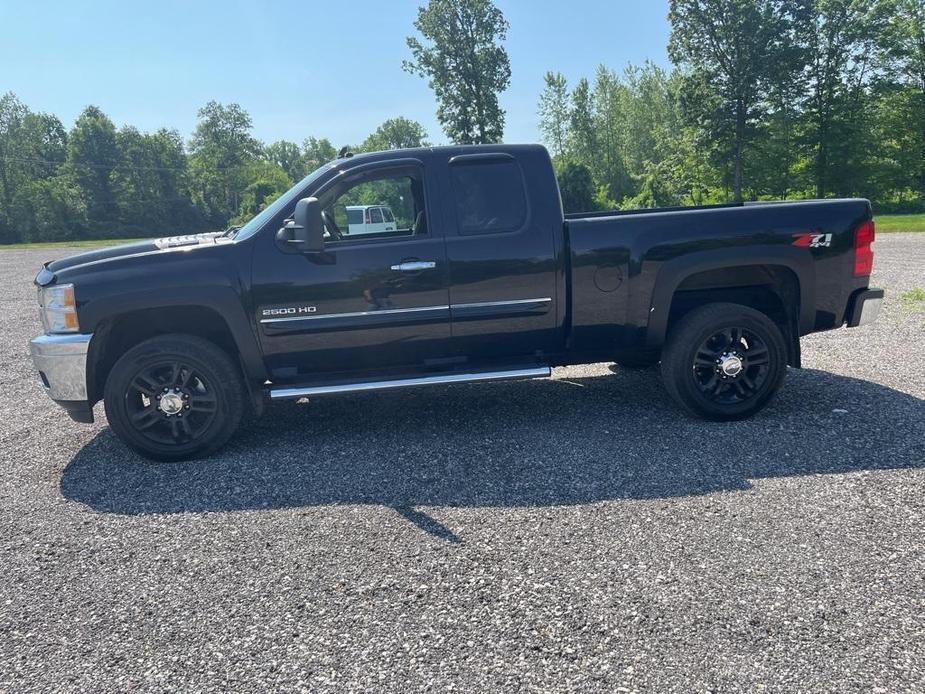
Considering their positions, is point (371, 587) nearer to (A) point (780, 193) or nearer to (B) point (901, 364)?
(B) point (901, 364)

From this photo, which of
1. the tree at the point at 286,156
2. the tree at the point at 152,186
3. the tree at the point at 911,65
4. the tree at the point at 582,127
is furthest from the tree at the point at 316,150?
the tree at the point at 911,65

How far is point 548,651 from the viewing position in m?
2.39

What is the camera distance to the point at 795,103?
39844 millimetres

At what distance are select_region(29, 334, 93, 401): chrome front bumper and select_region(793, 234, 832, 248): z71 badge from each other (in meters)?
5.05

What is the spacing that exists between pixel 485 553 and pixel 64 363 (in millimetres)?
3236

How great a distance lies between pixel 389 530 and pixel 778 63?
1717 inches

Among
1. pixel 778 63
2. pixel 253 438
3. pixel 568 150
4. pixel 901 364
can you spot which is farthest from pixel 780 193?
pixel 253 438

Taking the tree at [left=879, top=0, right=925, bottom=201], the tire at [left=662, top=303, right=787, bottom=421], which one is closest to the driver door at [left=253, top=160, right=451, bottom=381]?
the tire at [left=662, top=303, right=787, bottom=421]

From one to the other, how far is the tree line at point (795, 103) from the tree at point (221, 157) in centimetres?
5963

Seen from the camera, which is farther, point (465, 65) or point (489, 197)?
point (465, 65)

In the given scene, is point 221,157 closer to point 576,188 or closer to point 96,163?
point 96,163

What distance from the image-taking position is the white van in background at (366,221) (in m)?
4.71

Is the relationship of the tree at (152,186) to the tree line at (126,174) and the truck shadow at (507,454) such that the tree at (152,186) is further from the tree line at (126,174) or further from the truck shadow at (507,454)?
the truck shadow at (507,454)

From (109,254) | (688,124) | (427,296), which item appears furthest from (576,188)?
(109,254)
